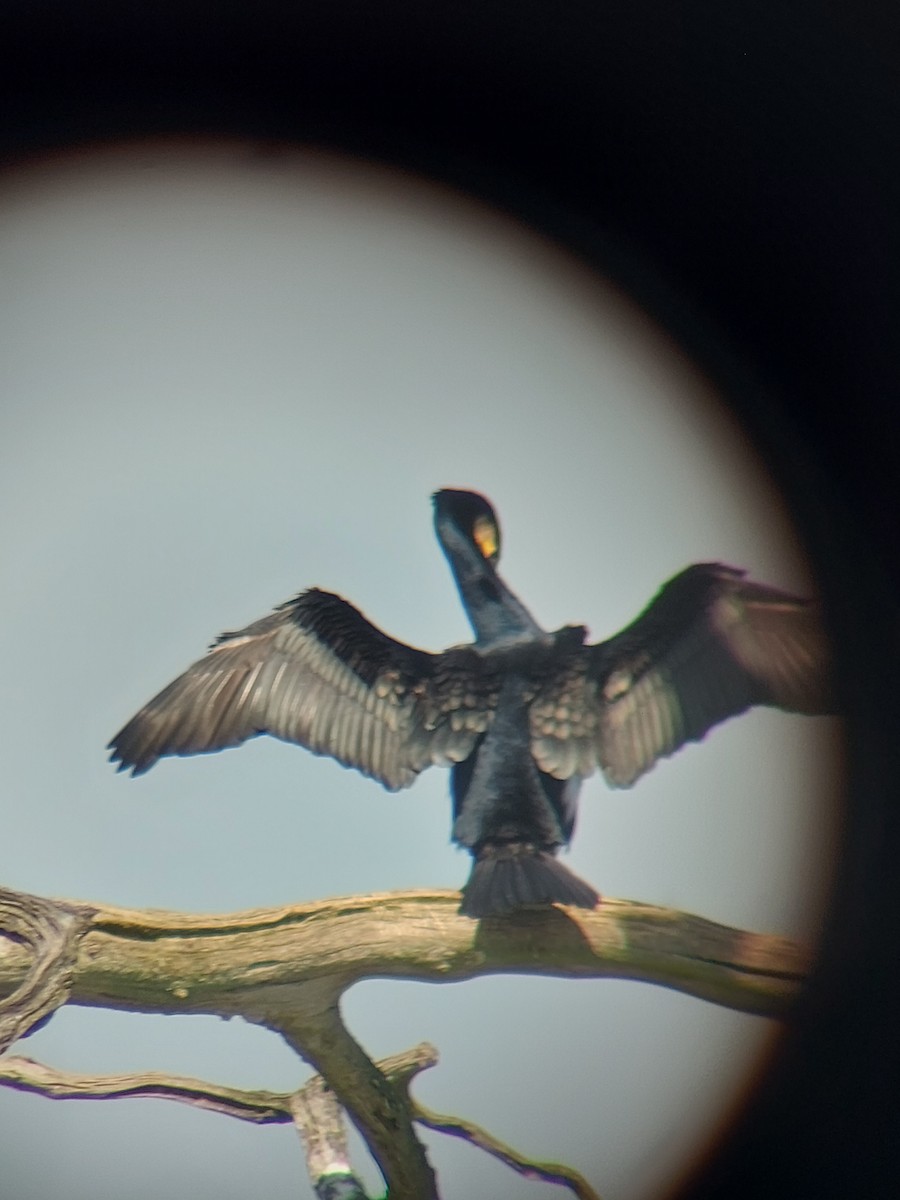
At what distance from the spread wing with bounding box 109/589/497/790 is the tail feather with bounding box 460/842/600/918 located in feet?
0.53

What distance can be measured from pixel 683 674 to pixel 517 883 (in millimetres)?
360

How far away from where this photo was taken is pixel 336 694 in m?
1.50

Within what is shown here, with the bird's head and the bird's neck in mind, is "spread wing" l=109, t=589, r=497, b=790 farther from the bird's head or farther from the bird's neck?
the bird's head

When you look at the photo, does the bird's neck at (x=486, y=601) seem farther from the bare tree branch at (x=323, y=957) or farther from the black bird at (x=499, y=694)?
the bare tree branch at (x=323, y=957)

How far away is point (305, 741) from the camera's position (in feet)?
4.91

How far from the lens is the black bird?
140 cm

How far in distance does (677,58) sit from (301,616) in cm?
91

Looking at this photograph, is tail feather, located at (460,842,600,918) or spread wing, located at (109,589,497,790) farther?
spread wing, located at (109,589,497,790)

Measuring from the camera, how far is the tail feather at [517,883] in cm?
134

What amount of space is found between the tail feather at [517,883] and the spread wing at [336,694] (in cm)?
16

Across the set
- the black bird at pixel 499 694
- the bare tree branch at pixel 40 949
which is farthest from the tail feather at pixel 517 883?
the bare tree branch at pixel 40 949

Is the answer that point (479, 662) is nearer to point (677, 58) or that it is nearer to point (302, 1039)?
point (302, 1039)

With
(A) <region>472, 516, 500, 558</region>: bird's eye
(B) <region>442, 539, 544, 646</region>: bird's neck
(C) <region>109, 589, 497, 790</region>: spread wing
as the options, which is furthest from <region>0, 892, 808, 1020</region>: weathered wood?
(A) <region>472, 516, 500, 558</region>: bird's eye

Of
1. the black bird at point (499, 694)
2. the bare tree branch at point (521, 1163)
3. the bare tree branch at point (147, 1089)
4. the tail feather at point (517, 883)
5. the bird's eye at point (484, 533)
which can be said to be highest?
the bird's eye at point (484, 533)
